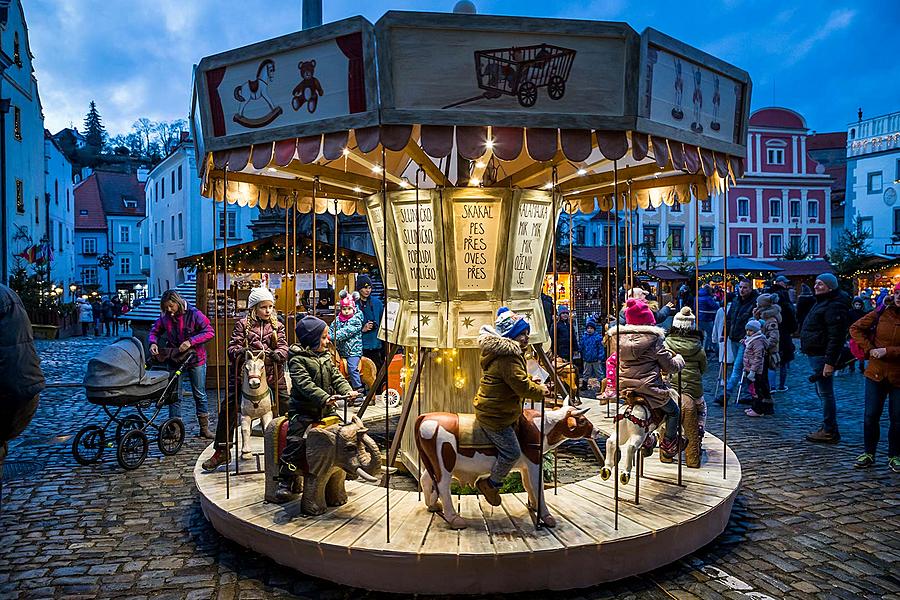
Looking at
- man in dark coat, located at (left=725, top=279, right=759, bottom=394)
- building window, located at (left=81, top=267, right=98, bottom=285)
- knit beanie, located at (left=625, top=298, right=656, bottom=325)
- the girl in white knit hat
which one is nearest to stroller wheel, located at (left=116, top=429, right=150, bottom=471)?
the girl in white knit hat

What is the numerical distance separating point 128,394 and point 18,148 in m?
28.0

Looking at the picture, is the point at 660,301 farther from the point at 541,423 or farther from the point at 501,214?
the point at 541,423

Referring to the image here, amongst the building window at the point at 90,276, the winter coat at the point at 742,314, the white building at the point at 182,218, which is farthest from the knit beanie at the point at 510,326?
the building window at the point at 90,276

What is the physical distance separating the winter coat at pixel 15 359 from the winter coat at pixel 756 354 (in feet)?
31.0

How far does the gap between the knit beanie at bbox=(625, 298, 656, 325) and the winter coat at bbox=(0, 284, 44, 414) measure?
14.5 feet

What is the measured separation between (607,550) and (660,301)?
17.3m

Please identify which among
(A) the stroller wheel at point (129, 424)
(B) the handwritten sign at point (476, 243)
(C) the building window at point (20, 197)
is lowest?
(A) the stroller wheel at point (129, 424)

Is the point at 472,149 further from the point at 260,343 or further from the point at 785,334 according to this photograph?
the point at 785,334

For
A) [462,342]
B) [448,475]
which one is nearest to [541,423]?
[448,475]

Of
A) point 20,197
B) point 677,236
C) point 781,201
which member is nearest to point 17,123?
point 20,197

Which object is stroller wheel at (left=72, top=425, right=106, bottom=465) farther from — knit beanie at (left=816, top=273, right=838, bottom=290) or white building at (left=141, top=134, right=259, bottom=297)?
white building at (left=141, top=134, right=259, bottom=297)

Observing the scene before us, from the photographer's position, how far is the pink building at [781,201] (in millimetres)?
39781

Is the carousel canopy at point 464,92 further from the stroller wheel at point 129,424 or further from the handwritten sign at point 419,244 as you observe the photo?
the stroller wheel at point 129,424

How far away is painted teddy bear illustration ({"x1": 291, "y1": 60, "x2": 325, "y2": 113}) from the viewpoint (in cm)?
473
